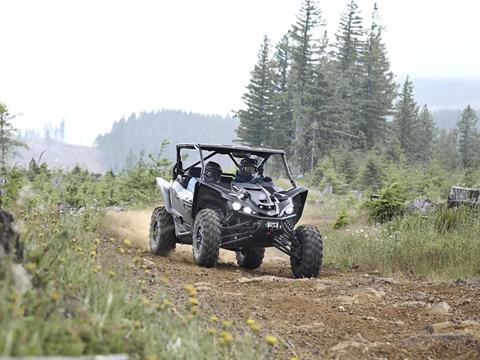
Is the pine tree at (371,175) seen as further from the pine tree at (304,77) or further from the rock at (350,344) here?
the rock at (350,344)

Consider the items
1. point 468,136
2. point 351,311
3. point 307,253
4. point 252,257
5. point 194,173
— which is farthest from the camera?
point 468,136

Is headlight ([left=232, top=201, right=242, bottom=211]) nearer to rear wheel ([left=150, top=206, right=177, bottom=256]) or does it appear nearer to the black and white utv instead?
the black and white utv

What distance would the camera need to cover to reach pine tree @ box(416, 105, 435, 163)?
269ft

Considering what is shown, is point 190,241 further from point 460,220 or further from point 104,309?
point 104,309

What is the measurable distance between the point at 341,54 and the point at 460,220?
196 feet

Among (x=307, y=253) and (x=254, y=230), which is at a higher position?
(x=254, y=230)

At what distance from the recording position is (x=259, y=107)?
64875 mm

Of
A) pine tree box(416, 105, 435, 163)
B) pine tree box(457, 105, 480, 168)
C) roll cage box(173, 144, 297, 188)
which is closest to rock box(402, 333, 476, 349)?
roll cage box(173, 144, 297, 188)

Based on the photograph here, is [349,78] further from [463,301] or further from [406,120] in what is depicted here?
[463,301]

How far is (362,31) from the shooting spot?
232ft

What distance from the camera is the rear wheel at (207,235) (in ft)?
33.2

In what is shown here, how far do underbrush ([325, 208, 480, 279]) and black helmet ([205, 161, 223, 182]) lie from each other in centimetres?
262

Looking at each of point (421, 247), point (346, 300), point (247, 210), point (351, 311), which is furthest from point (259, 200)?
point (351, 311)

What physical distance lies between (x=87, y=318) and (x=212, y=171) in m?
7.92
